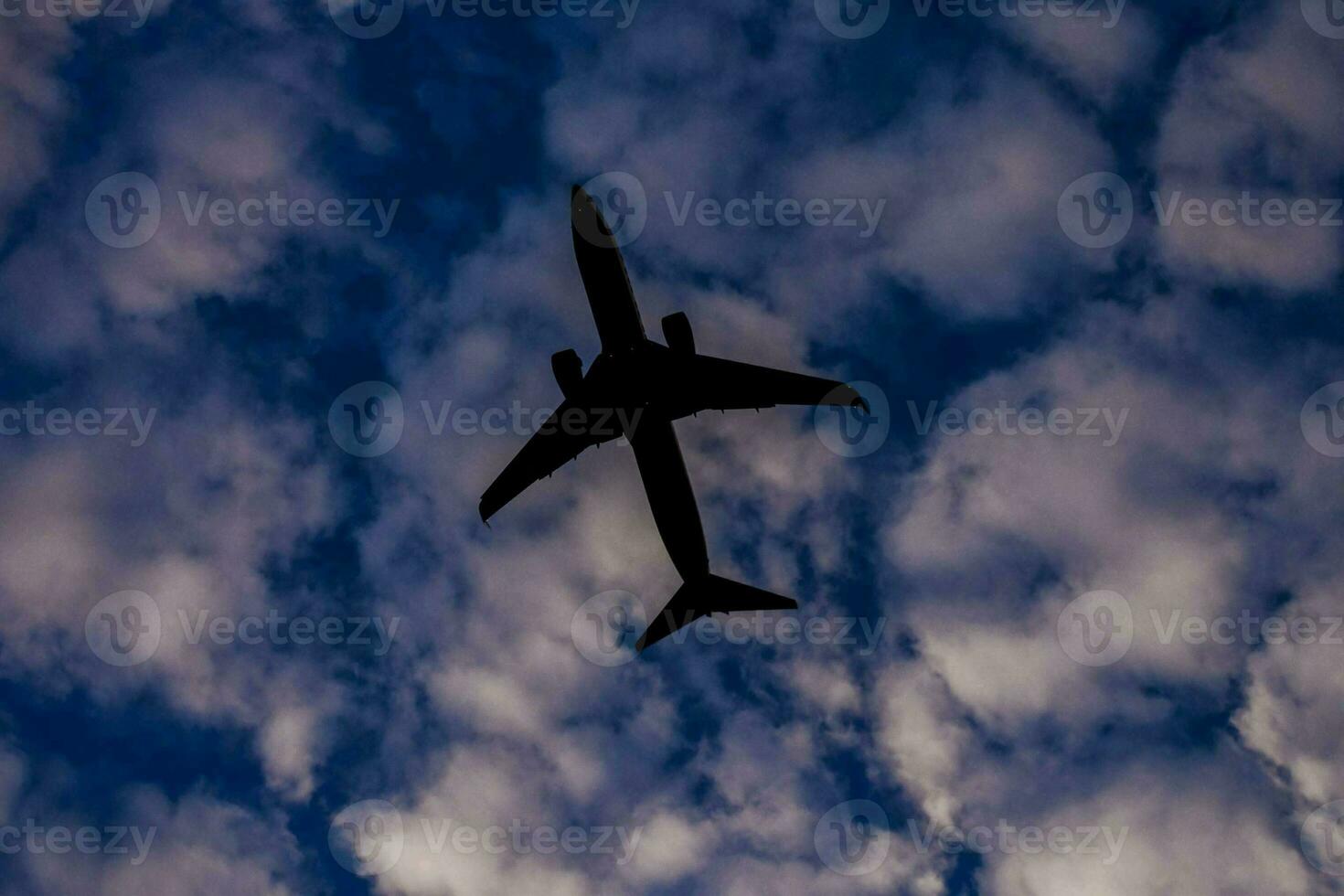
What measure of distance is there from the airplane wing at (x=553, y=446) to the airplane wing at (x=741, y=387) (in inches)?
174

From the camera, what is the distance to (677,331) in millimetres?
40094

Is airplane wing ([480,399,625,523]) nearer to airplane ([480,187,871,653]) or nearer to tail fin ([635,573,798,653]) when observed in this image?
airplane ([480,187,871,653])

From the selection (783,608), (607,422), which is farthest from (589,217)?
(783,608)

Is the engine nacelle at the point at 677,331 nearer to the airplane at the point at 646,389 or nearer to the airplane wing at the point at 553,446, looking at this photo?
the airplane at the point at 646,389

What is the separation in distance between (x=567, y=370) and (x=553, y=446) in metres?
4.90

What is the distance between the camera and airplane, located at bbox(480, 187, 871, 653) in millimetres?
41094

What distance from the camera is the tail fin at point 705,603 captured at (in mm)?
46125

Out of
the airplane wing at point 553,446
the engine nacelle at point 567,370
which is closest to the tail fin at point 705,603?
the airplane wing at point 553,446

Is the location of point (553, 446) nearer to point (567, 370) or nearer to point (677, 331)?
point (567, 370)

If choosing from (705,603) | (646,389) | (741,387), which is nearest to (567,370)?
(646,389)

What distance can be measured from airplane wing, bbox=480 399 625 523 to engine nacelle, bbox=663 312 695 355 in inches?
217

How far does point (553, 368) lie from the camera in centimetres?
4238

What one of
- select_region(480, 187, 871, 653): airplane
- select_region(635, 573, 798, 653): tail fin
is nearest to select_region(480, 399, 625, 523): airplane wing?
select_region(480, 187, 871, 653): airplane

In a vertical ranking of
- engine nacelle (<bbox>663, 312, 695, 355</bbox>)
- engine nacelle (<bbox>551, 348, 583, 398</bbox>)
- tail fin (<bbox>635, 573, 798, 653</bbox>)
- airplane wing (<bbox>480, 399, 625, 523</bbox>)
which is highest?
engine nacelle (<bbox>663, 312, 695, 355</bbox>)
